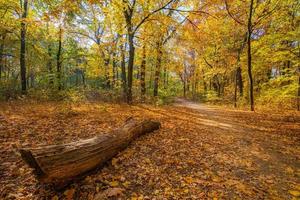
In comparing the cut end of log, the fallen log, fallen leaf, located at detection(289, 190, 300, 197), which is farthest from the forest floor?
the cut end of log

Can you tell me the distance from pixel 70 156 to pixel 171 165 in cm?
212

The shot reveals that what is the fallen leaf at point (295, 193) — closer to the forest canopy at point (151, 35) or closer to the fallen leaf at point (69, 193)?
the fallen leaf at point (69, 193)

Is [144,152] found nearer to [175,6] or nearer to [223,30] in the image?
[175,6]

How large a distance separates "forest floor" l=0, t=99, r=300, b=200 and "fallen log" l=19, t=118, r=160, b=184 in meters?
0.21

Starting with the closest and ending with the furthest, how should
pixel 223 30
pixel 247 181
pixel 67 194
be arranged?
pixel 67 194 → pixel 247 181 → pixel 223 30

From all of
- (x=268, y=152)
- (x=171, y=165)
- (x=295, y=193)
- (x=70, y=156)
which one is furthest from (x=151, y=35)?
(x=295, y=193)

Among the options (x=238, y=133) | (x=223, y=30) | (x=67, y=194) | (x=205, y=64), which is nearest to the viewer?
(x=67, y=194)

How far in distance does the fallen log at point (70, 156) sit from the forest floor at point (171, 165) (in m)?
0.21

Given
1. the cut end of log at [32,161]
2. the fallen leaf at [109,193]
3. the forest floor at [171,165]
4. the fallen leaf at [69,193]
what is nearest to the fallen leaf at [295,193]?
the forest floor at [171,165]

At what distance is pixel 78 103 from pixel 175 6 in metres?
8.42

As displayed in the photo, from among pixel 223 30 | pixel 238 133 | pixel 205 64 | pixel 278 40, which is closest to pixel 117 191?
Answer: pixel 238 133

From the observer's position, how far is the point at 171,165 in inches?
157

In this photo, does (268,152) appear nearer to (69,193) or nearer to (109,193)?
(109,193)

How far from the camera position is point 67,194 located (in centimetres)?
282
